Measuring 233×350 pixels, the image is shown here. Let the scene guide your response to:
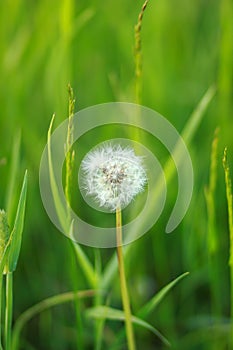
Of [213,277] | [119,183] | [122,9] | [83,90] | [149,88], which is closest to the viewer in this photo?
[119,183]

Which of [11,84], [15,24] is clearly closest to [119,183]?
[11,84]

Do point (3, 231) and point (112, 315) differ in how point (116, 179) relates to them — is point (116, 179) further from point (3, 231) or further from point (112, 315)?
point (112, 315)

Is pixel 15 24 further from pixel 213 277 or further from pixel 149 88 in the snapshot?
pixel 213 277

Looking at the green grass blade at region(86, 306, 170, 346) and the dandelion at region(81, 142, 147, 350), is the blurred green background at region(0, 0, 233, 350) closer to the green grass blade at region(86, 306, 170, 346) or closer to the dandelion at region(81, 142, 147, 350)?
the green grass blade at region(86, 306, 170, 346)

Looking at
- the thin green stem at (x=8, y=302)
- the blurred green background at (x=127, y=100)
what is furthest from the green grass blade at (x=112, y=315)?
the thin green stem at (x=8, y=302)

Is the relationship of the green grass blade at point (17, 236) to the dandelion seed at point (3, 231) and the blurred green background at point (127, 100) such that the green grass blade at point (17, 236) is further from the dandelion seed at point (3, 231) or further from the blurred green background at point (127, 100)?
the blurred green background at point (127, 100)

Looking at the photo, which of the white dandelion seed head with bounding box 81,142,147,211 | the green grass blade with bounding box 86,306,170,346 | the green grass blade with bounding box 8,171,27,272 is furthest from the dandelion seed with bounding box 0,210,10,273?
the green grass blade with bounding box 86,306,170,346

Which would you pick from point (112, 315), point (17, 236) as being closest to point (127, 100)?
point (112, 315)
